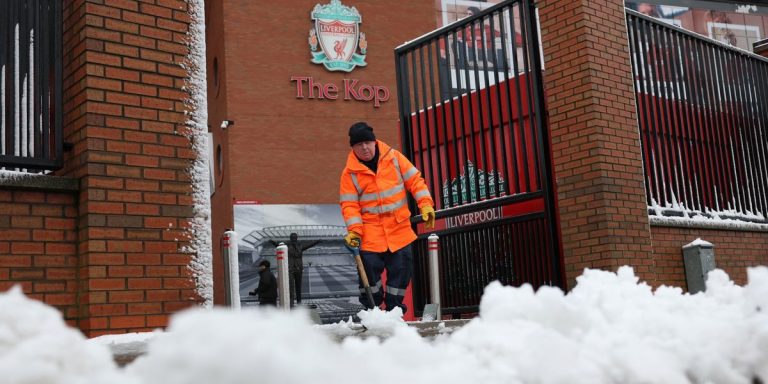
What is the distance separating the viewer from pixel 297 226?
2258cm

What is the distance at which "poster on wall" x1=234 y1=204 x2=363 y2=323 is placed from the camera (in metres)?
22.2

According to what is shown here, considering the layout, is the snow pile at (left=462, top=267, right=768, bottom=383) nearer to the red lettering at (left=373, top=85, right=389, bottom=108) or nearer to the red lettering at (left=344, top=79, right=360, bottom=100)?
the red lettering at (left=344, top=79, right=360, bottom=100)

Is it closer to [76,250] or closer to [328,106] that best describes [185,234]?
[76,250]

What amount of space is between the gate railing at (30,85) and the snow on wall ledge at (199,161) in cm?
75

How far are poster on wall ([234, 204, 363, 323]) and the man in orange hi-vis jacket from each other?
15.2 m

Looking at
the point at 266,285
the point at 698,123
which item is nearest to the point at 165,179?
the point at 698,123

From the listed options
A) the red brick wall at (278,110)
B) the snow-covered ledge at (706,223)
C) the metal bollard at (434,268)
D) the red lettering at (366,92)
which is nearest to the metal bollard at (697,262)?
the snow-covered ledge at (706,223)

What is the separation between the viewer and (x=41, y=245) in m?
4.38

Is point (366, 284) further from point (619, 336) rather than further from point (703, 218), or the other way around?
point (619, 336)

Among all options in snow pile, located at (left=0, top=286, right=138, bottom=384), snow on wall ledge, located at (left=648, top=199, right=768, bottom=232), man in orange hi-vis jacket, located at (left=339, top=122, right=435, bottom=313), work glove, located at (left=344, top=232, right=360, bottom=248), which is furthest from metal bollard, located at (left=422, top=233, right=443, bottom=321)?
snow pile, located at (left=0, top=286, right=138, bottom=384)

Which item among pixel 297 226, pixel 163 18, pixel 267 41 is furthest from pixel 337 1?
pixel 163 18

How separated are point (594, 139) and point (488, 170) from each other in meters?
1.61

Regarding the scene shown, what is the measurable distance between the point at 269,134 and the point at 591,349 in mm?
21537

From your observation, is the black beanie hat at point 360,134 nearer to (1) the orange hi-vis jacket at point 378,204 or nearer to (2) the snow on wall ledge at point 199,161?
(1) the orange hi-vis jacket at point 378,204
